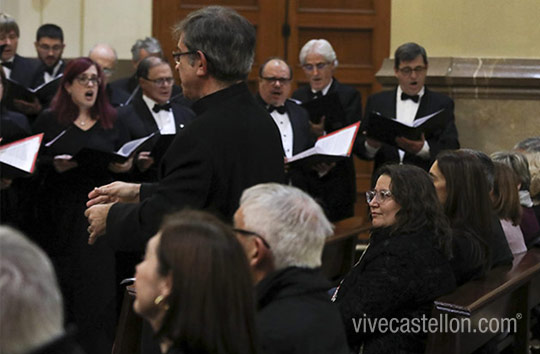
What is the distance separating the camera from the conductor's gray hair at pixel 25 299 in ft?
4.78

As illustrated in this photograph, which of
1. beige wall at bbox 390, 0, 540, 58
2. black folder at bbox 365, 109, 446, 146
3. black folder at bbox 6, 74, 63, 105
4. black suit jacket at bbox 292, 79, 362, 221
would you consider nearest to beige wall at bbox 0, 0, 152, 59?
black folder at bbox 6, 74, 63, 105

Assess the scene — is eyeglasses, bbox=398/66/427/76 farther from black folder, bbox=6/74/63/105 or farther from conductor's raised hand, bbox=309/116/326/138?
black folder, bbox=6/74/63/105

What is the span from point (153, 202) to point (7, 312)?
4.76ft

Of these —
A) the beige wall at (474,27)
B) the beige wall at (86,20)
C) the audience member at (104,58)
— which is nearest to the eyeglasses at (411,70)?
the beige wall at (474,27)

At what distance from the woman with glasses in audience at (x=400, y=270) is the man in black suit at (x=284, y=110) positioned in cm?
262

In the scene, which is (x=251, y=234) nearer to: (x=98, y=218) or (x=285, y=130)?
(x=98, y=218)

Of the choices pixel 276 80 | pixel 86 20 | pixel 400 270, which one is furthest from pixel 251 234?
pixel 86 20

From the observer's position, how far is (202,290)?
A: 1944 millimetres

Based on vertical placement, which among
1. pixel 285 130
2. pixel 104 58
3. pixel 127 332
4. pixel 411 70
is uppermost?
pixel 104 58

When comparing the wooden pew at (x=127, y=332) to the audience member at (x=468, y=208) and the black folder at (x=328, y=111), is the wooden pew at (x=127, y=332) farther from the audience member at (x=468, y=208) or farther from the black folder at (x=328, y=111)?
the black folder at (x=328, y=111)

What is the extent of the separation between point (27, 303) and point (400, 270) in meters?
2.28

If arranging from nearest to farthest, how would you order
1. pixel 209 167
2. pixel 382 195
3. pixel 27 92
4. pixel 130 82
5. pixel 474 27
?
pixel 209 167 → pixel 382 195 → pixel 27 92 → pixel 130 82 → pixel 474 27

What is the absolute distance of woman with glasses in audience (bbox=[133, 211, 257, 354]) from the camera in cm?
196

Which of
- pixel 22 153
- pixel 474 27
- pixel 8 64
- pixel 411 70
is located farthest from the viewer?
pixel 474 27
